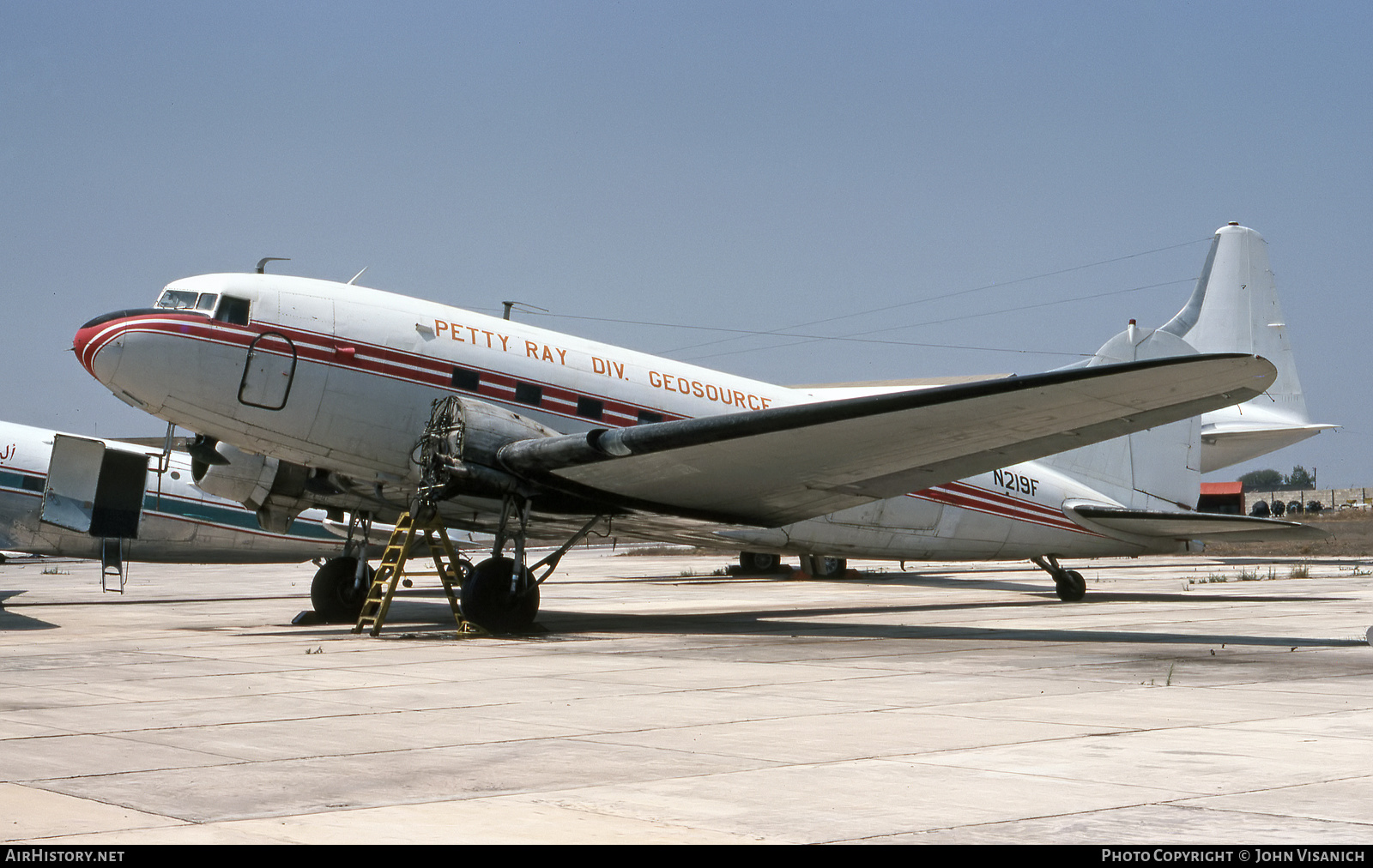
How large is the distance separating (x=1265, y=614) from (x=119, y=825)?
650 inches

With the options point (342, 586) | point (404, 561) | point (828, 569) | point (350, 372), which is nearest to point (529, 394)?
point (350, 372)

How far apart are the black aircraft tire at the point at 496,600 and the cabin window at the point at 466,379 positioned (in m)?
2.23

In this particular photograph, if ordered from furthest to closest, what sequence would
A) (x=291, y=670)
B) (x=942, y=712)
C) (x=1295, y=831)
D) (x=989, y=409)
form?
(x=989, y=409)
(x=291, y=670)
(x=942, y=712)
(x=1295, y=831)

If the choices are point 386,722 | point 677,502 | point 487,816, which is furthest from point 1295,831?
point 677,502

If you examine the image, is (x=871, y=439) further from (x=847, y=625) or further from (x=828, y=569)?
(x=828, y=569)

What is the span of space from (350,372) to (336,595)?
4.53 meters

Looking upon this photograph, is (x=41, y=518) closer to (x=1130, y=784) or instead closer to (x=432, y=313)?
(x=432, y=313)

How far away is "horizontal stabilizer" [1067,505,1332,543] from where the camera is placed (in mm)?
18641

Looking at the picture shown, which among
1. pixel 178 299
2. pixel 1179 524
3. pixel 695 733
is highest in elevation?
pixel 178 299

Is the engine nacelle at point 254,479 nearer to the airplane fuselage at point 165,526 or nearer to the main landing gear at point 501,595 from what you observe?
the main landing gear at point 501,595

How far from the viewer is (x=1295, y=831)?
4.54 m

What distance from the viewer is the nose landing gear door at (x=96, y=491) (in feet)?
71.6

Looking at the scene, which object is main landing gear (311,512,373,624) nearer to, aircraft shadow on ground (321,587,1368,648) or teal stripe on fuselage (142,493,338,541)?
aircraft shadow on ground (321,587,1368,648)

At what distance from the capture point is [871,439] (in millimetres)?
14070
